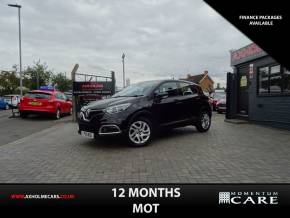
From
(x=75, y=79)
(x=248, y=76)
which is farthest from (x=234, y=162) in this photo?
(x=75, y=79)

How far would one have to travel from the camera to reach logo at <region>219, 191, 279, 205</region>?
2896 mm

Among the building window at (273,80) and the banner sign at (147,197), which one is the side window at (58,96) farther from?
the banner sign at (147,197)

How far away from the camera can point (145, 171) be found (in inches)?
183

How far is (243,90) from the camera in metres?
13.1

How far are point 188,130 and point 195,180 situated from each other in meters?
5.10

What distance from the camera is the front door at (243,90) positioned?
41.8 feet

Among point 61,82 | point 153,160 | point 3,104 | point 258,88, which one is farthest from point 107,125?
point 61,82

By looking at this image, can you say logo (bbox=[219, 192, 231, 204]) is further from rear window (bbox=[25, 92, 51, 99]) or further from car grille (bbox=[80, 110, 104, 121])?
rear window (bbox=[25, 92, 51, 99])

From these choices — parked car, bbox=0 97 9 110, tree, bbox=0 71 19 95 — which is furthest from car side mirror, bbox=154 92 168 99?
tree, bbox=0 71 19 95

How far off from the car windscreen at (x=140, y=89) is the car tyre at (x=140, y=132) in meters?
0.82

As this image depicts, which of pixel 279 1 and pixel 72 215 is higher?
pixel 279 1

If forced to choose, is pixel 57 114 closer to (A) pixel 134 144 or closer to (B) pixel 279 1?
(A) pixel 134 144

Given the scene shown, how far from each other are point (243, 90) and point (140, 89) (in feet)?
24.6

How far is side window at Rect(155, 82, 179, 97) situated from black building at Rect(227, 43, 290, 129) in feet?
15.0
